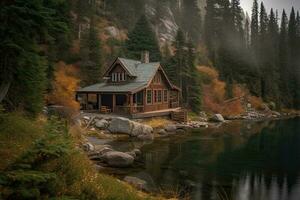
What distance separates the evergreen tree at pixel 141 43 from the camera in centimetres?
5462

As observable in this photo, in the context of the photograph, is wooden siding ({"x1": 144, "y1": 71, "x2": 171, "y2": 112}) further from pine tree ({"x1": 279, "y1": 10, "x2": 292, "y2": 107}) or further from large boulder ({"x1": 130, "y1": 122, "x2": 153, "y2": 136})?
pine tree ({"x1": 279, "y1": 10, "x2": 292, "y2": 107})

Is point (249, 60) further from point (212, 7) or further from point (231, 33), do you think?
point (212, 7)

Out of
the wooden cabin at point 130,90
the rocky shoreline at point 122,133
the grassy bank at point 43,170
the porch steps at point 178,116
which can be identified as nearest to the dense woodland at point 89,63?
the grassy bank at point 43,170

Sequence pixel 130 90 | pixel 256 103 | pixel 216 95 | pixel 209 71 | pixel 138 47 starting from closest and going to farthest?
pixel 130 90, pixel 138 47, pixel 216 95, pixel 209 71, pixel 256 103

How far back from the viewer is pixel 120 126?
3175 cm

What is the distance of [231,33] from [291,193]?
72741mm

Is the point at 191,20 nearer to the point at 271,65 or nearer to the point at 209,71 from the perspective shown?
the point at 271,65

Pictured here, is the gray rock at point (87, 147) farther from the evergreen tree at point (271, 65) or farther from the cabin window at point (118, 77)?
the evergreen tree at point (271, 65)

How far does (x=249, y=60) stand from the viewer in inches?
2945

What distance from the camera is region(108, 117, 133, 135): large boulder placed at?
31641mm

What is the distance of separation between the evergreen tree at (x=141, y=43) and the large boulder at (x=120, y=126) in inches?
940

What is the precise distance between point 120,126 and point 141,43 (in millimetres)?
26154

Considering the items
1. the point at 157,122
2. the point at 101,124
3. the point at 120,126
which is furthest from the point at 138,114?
the point at 101,124

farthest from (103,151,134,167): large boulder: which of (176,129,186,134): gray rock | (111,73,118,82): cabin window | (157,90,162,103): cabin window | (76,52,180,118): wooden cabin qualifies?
(157,90,162,103): cabin window
